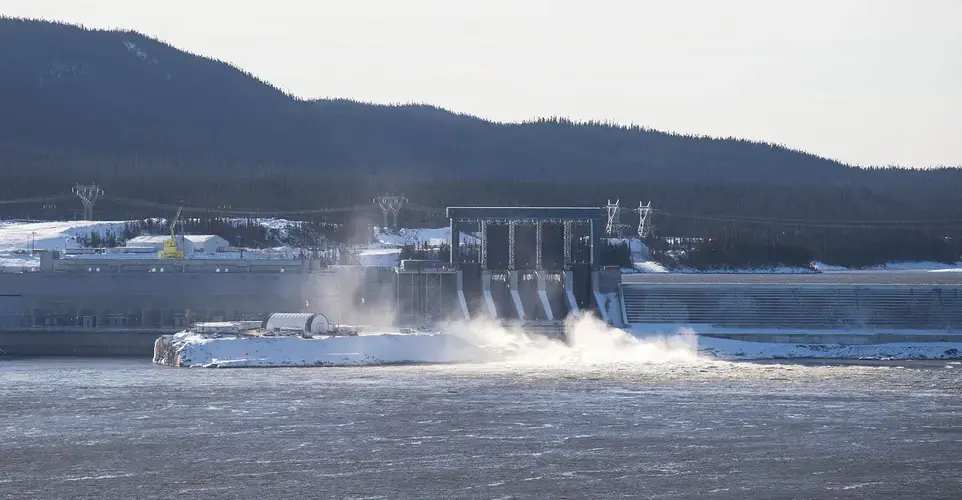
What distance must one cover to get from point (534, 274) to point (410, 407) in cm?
5042

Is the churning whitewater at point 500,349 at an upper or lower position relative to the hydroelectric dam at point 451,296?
lower

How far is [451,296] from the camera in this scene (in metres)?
122

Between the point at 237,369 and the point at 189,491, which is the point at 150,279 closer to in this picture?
the point at 237,369

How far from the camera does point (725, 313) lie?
390ft

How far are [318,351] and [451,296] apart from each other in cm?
2157

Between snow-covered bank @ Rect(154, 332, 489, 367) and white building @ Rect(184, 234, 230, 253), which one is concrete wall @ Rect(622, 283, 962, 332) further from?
white building @ Rect(184, 234, 230, 253)

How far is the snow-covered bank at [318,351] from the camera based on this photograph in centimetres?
10188

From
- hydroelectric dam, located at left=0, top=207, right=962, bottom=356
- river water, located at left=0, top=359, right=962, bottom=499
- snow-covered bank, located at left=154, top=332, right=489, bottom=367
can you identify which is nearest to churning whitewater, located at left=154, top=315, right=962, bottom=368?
snow-covered bank, located at left=154, top=332, right=489, bottom=367

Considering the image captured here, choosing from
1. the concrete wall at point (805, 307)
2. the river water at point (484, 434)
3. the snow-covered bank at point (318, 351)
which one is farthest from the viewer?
the concrete wall at point (805, 307)

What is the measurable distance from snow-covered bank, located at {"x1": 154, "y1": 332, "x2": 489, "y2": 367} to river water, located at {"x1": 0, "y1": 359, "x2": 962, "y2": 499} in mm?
5687

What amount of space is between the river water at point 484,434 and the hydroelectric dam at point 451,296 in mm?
22331

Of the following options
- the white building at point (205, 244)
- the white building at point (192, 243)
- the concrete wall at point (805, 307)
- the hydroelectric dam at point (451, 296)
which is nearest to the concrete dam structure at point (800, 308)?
the concrete wall at point (805, 307)

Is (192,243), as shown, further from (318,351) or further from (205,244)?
(318,351)

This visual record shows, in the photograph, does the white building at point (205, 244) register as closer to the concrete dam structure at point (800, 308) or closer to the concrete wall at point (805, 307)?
the concrete dam structure at point (800, 308)
